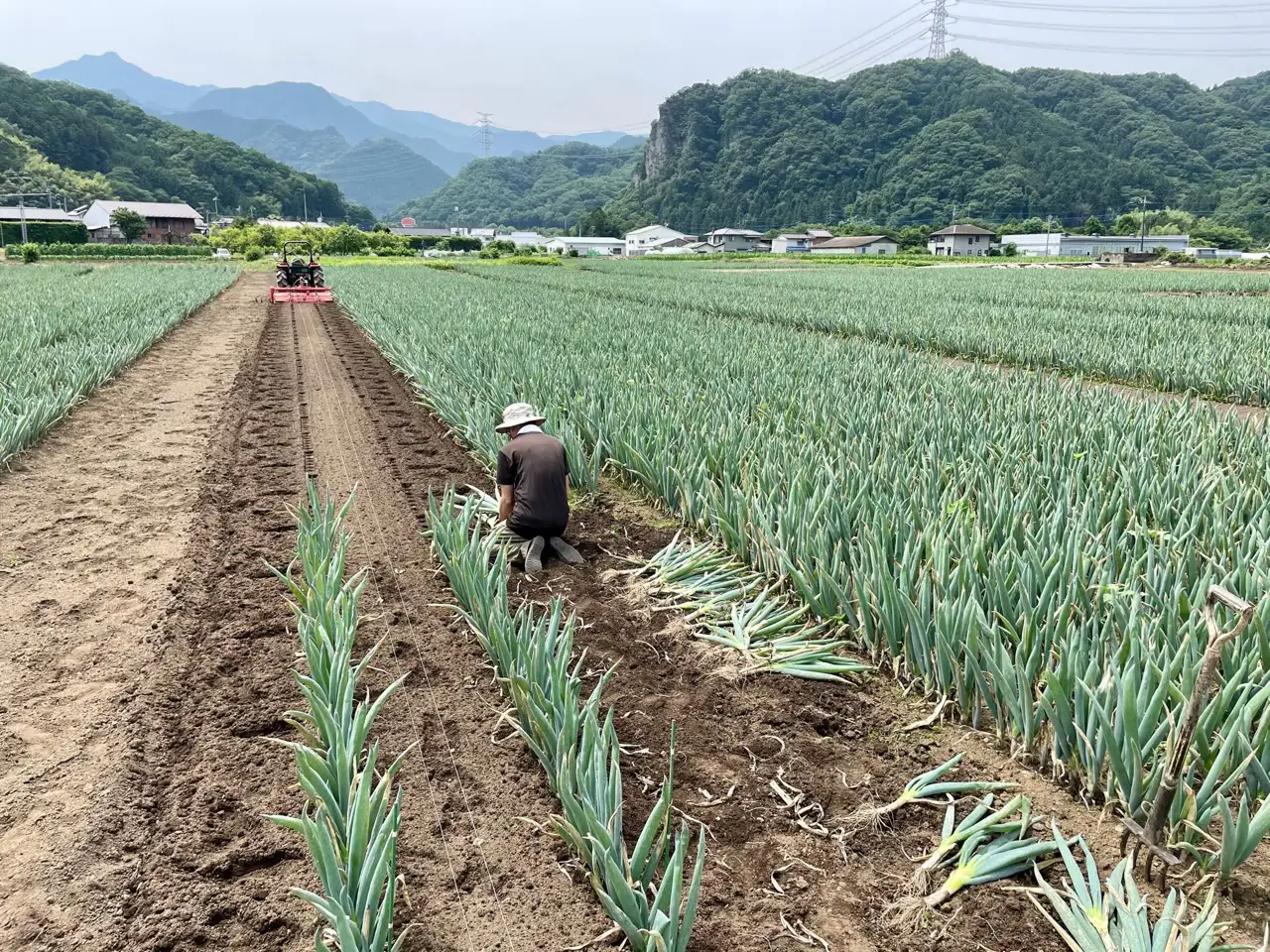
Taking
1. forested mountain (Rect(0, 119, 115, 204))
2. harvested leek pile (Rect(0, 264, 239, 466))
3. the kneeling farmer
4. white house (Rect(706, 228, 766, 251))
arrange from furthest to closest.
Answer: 1. white house (Rect(706, 228, 766, 251))
2. forested mountain (Rect(0, 119, 115, 204))
3. harvested leek pile (Rect(0, 264, 239, 466))
4. the kneeling farmer

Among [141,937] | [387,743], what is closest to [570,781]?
[387,743]

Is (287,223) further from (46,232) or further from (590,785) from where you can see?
(590,785)

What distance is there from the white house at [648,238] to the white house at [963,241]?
34.4m

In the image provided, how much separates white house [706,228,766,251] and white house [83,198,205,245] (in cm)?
5340

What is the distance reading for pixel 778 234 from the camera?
97.2 meters

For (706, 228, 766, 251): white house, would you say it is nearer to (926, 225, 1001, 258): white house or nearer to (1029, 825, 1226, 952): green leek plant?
(926, 225, 1001, 258): white house

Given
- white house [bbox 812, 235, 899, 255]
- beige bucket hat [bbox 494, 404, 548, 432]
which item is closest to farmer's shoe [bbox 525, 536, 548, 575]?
beige bucket hat [bbox 494, 404, 548, 432]

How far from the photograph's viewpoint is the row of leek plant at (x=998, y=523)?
221cm

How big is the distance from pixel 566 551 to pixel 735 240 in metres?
97.1

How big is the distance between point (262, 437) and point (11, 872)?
5.48m

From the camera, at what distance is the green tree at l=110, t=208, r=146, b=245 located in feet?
226

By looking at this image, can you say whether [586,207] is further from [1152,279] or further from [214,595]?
[214,595]

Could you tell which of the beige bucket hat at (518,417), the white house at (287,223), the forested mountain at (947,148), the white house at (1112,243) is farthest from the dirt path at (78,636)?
the forested mountain at (947,148)

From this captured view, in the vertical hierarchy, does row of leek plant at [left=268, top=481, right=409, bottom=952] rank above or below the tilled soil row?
above
